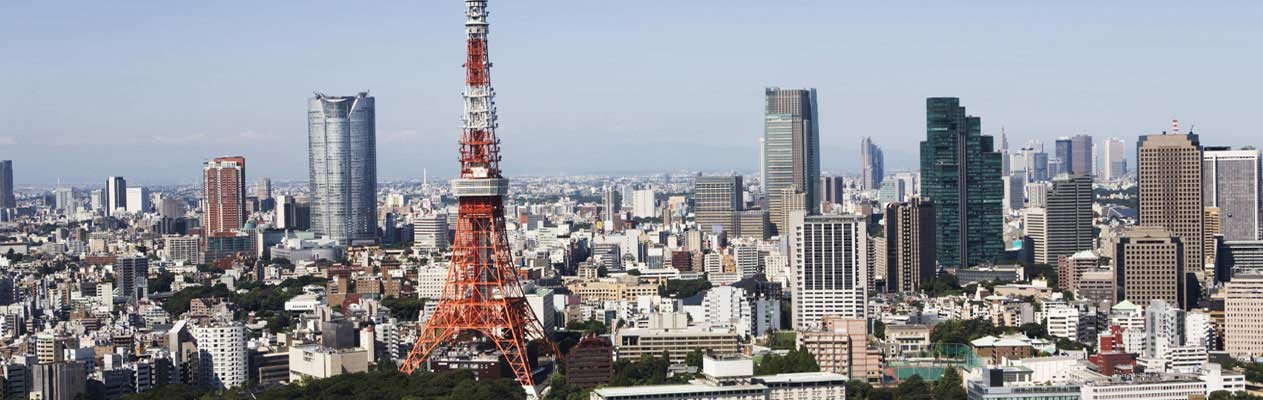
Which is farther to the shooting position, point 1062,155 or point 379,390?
point 1062,155

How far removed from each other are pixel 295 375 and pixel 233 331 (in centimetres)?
111

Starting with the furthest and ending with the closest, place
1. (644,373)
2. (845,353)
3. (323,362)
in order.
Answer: (323,362) → (845,353) → (644,373)

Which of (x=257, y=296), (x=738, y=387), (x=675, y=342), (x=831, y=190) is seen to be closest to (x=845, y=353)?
(x=675, y=342)

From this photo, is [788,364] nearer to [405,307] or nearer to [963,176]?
[405,307]

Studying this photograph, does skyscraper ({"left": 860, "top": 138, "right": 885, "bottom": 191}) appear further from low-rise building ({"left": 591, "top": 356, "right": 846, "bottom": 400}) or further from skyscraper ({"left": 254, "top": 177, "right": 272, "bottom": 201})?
low-rise building ({"left": 591, "top": 356, "right": 846, "bottom": 400})

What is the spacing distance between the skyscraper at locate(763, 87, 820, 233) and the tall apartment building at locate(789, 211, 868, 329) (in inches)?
1445

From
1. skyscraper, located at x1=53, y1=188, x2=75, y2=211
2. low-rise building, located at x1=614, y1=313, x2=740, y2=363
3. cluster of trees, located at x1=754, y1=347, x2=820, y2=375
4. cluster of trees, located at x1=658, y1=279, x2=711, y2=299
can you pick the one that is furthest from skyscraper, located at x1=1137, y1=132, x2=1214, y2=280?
skyscraper, located at x1=53, y1=188, x2=75, y2=211

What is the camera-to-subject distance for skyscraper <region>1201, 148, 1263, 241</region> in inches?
2129

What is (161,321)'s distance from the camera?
37.6 m

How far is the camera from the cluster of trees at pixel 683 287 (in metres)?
43.1

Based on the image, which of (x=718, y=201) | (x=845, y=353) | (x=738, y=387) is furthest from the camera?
(x=718, y=201)

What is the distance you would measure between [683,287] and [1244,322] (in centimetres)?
1531

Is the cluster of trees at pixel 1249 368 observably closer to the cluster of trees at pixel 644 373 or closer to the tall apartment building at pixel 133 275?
the cluster of trees at pixel 644 373

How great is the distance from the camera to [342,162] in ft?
245
